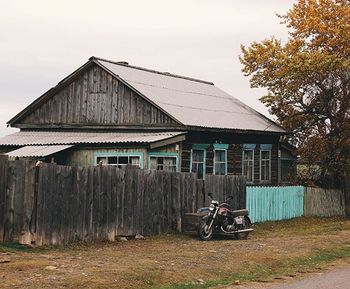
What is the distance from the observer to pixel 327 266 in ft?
42.0

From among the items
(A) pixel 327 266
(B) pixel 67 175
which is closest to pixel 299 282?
(A) pixel 327 266

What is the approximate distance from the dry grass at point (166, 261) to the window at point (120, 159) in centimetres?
670

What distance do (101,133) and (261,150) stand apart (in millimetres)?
8075

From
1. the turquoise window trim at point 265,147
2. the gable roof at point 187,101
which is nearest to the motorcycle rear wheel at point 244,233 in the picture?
the gable roof at point 187,101

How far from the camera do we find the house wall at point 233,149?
25.2m

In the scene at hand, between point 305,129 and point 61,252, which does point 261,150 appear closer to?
point 305,129

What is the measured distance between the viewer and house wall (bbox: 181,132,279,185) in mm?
25188

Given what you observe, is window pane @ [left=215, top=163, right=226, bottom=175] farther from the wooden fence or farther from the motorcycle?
the motorcycle

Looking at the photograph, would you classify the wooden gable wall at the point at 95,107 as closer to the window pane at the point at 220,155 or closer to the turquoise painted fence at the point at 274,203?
the window pane at the point at 220,155

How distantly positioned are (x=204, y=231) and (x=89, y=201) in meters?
3.72

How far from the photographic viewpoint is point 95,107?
2739 centimetres

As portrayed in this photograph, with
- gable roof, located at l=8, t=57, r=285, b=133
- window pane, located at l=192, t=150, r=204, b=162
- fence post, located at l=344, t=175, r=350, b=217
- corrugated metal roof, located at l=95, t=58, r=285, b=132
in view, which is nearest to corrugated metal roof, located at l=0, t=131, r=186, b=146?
gable roof, located at l=8, t=57, r=285, b=133

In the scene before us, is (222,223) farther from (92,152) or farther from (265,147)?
(265,147)

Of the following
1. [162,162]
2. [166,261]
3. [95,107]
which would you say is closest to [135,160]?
[162,162]
